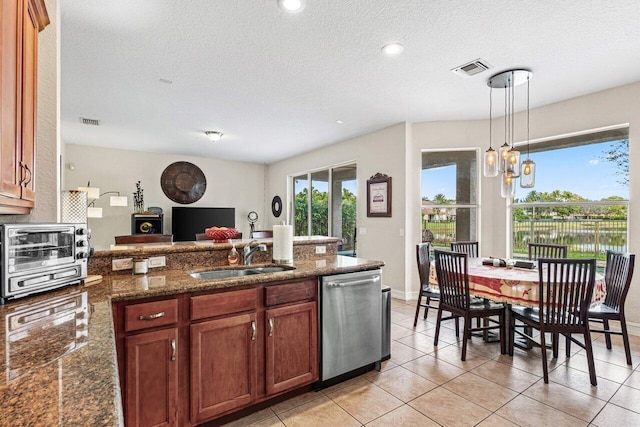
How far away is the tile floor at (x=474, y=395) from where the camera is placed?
2.02 metres

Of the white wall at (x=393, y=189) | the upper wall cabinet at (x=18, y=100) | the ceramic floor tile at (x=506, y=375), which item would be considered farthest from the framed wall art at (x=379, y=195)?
the upper wall cabinet at (x=18, y=100)

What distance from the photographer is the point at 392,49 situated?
274 cm

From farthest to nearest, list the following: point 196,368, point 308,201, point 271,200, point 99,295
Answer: point 271,200, point 308,201, point 196,368, point 99,295

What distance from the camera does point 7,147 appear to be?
1259mm

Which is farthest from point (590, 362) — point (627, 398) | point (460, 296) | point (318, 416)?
point (318, 416)

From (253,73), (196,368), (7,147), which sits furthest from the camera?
(253,73)

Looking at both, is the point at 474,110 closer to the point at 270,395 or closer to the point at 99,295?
the point at 270,395

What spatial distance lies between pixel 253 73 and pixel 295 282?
7.13 feet

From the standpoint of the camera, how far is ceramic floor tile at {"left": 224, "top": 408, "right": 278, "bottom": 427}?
1.99 m

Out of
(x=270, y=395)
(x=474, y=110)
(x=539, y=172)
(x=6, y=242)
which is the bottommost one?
(x=270, y=395)

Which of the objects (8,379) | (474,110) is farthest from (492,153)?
(8,379)

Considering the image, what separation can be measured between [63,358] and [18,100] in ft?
3.90

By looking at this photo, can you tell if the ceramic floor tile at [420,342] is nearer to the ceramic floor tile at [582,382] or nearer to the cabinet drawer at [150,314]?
the ceramic floor tile at [582,382]

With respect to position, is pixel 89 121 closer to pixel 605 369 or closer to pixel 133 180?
pixel 133 180
